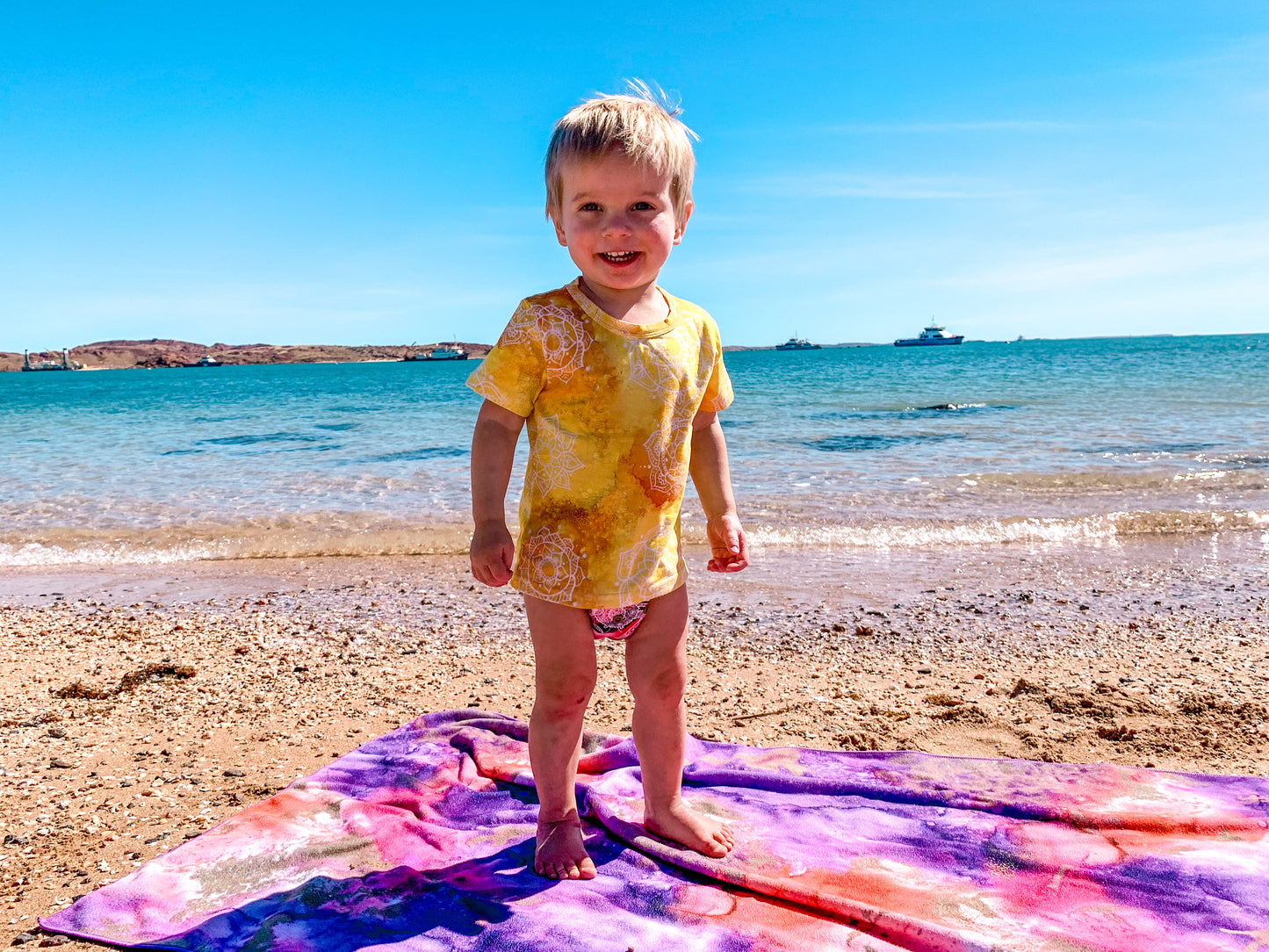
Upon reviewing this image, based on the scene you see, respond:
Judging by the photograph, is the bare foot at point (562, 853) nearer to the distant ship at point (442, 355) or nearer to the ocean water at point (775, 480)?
the ocean water at point (775, 480)

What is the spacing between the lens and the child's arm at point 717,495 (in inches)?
106

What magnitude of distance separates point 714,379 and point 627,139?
77 cm

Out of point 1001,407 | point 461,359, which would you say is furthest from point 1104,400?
point 461,359

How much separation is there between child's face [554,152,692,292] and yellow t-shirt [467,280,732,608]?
121mm

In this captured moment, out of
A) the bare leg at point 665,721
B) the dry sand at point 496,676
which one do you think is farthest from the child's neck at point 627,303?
the dry sand at point 496,676

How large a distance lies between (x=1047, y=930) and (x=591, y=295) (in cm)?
194

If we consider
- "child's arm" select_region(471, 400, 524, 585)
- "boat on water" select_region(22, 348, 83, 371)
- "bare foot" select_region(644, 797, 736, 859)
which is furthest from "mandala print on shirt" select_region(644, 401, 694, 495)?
"boat on water" select_region(22, 348, 83, 371)

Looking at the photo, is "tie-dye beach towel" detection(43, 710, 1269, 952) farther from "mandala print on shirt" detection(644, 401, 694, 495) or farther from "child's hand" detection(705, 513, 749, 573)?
"mandala print on shirt" detection(644, 401, 694, 495)

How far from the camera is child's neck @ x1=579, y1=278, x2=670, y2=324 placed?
2436 mm

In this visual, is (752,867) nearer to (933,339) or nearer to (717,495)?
(717,495)

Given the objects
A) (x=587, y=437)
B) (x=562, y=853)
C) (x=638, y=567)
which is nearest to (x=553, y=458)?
(x=587, y=437)

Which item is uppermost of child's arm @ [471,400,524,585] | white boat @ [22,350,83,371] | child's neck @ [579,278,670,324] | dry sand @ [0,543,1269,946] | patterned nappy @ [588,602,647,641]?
white boat @ [22,350,83,371]

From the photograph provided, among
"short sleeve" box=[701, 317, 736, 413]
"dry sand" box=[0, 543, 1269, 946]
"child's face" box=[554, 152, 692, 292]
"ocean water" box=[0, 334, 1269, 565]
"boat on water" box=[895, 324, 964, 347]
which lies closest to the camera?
"child's face" box=[554, 152, 692, 292]

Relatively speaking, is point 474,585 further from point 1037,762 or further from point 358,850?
point 1037,762
